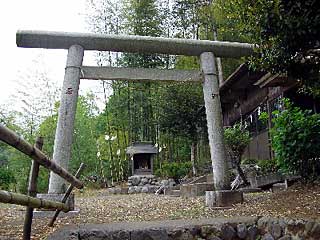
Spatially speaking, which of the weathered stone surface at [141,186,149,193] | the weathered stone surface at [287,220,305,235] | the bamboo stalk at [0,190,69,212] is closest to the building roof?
the weathered stone surface at [141,186,149,193]

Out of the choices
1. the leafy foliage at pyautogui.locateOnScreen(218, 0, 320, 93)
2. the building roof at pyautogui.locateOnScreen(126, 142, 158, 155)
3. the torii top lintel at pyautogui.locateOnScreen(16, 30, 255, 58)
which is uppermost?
the torii top lintel at pyautogui.locateOnScreen(16, 30, 255, 58)

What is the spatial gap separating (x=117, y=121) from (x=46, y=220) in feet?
40.6

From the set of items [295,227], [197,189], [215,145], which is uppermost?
[215,145]

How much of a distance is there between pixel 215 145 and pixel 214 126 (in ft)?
1.06

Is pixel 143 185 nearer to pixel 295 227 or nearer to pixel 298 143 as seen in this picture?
pixel 298 143

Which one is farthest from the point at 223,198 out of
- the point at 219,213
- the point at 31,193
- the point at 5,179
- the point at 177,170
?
the point at 5,179

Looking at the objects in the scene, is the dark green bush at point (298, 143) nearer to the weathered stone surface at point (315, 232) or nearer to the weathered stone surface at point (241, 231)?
the weathered stone surface at point (241, 231)

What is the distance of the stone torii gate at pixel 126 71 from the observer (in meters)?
6.03

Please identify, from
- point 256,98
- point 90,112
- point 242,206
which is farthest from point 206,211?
point 90,112

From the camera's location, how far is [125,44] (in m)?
6.51

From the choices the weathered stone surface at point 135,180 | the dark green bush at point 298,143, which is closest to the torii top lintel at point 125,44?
the dark green bush at point 298,143

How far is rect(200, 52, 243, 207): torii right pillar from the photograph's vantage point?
19.8 feet

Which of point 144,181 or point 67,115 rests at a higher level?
point 67,115

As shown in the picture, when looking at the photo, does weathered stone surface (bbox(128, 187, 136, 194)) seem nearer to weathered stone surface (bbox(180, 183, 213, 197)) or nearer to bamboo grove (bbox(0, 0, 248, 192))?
bamboo grove (bbox(0, 0, 248, 192))
